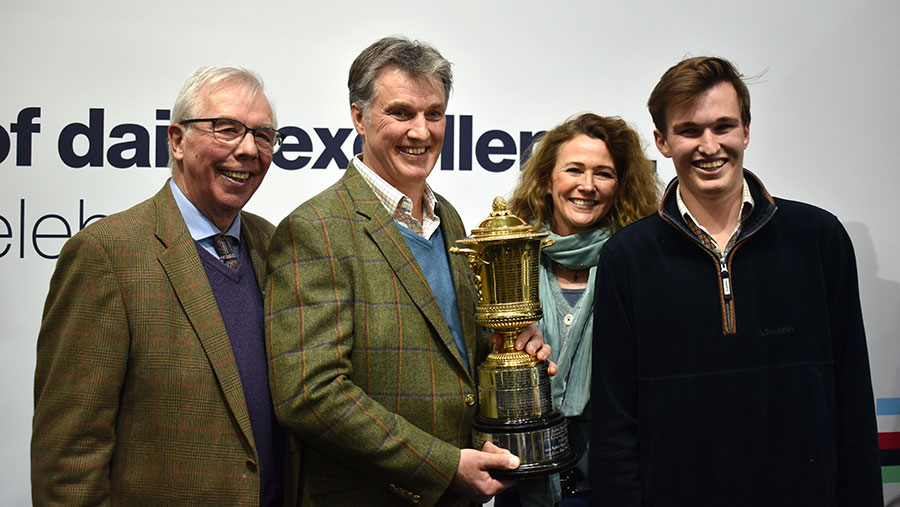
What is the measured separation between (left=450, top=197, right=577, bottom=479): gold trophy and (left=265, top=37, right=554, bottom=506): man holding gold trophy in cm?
5

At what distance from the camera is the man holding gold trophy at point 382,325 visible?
1.62 m

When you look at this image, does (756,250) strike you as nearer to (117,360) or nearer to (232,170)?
(232,170)

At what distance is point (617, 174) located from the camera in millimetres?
2389

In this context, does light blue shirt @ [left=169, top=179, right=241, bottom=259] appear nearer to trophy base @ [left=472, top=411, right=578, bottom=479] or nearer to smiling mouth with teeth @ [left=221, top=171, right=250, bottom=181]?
smiling mouth with teeth @ [left=221, top=171, right=250, bottom=181]

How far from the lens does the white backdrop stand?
293 centimetres

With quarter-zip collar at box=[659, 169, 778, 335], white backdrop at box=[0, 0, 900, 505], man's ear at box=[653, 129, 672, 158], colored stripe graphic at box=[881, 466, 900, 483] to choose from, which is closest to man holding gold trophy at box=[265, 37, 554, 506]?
Result: quarter-zip collar at box=[659, 169, 778, 335]

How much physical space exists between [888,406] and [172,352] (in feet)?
10.3

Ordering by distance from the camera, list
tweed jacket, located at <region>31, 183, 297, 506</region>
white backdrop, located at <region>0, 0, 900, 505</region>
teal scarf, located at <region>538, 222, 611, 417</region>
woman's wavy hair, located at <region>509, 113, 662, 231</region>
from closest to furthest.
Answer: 1. tweed jacket, located at <region>31, 183, 297, 506</region>
2. teal scarf, located at <region>538, 222, 611, 417</region>
3. woman's wavy hair, located at <region>509, 113, 662, 231</region>
4. white backdrop, located at <region>0, 0, 900, 505</region>

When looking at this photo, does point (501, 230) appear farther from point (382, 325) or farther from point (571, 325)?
point (571, 325)

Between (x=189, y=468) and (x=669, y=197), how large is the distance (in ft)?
4.54

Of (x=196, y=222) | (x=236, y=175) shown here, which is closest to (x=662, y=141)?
(x=236, y=175)

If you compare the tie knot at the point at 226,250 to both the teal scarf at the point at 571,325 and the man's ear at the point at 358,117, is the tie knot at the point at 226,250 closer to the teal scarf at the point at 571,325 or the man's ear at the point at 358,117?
the man's ear at the point at 358,117

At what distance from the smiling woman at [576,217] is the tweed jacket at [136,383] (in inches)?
34.2

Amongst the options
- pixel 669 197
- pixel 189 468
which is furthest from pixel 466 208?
pixel 189 468
